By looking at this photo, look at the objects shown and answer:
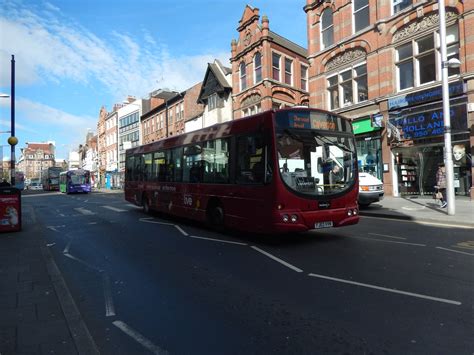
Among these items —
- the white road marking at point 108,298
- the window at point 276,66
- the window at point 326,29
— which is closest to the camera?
the white road marking at point 108,298

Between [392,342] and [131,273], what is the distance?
13.7 feet

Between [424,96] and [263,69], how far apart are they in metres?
13.4

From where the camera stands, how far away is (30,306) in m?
4.34

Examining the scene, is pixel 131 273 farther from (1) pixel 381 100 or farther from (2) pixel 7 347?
(1) pixel 381 100

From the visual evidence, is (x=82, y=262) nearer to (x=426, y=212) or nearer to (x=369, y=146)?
(x=426, y=212)

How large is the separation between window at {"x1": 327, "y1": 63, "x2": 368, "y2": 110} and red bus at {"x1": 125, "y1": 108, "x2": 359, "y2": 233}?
13331mm

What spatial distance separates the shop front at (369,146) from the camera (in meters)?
19.3

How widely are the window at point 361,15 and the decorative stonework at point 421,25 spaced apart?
2403mm

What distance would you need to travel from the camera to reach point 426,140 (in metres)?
Result: 17.1

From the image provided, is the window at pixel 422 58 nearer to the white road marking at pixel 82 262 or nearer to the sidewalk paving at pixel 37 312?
the white road marking at pixel 82 262

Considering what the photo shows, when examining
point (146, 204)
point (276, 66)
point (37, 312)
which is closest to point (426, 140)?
point (146, 204)

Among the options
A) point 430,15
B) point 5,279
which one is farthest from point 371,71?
point 5,279

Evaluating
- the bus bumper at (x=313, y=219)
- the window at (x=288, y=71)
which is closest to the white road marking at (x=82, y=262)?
the bus bumper at (x=313, y=219)

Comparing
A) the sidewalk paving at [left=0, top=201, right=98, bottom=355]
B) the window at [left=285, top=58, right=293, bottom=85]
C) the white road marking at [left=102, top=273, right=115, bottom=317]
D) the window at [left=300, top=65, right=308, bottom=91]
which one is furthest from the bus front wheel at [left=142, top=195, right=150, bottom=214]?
the window at [left=300, top=65, right=308, bottom=91]
